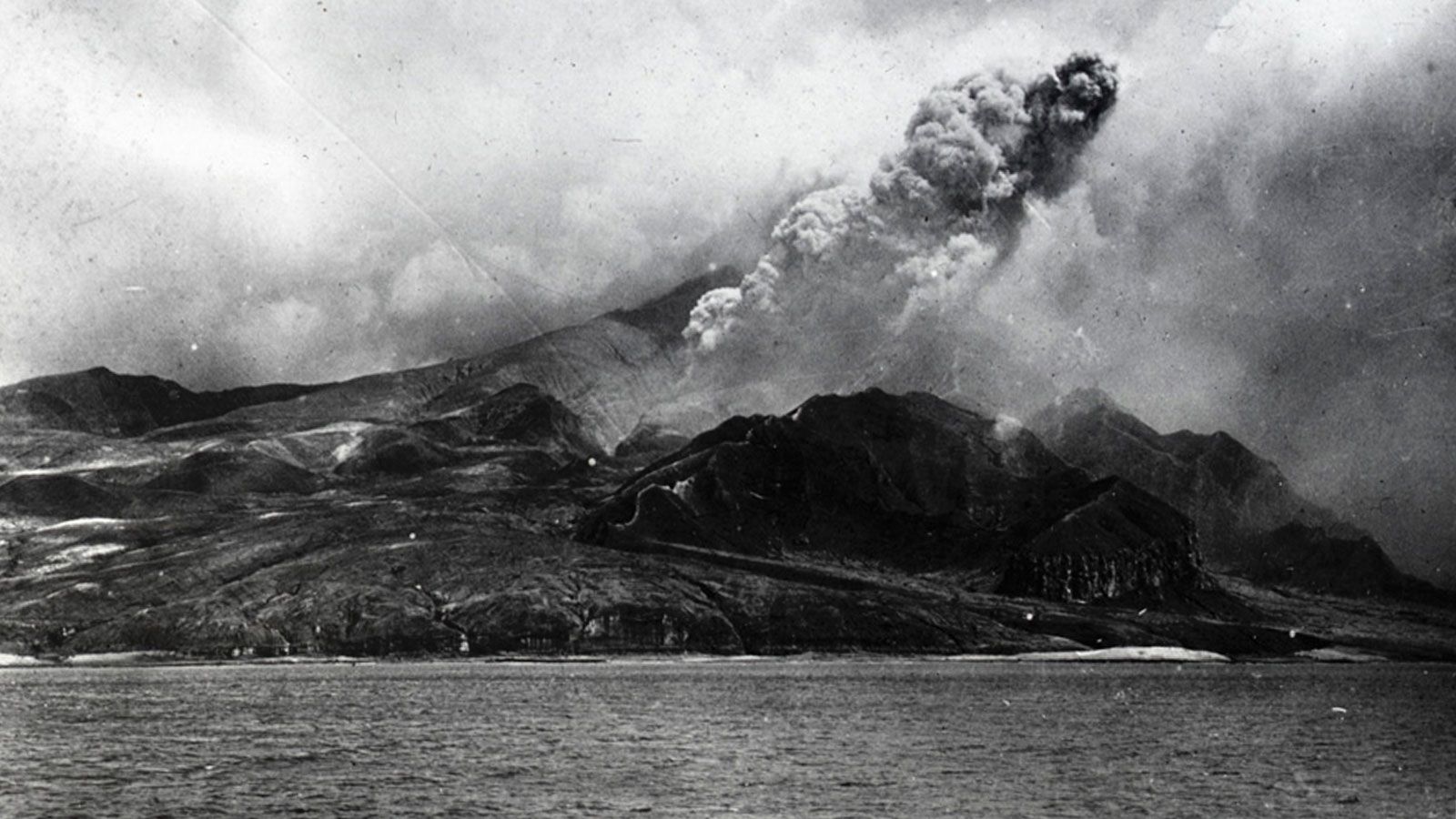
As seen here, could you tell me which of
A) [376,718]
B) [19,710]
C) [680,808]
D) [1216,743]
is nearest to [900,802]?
[680,808]

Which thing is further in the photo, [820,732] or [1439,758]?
[820,732]

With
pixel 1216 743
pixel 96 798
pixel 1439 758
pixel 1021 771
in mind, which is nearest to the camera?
pixel 96 798

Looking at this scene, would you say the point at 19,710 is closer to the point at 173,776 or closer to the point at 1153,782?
the point at 173,776

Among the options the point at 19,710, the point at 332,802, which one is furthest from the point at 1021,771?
the point at 19,710

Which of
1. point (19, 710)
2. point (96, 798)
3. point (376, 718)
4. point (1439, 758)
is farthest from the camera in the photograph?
point (19, 710)

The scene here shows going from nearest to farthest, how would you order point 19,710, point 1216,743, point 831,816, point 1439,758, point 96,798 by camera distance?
point 831,816
point 96,798
point 1439,758
point 1216,743
point 19,710

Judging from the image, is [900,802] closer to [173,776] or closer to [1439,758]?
[173,776]

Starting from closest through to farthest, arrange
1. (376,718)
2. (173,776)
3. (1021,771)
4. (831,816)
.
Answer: (831,816), (173,776), (1021,771), (376,718)

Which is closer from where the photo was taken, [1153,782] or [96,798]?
[96,798]
